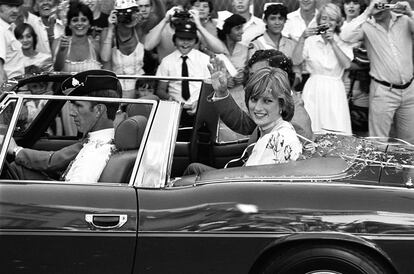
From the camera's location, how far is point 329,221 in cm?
441

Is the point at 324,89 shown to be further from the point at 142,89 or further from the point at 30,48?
the point at 30,48

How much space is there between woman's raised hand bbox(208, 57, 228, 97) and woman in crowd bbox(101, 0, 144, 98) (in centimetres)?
308

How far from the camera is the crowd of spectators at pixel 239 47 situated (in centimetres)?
851

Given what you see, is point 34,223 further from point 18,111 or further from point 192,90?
point 192,90

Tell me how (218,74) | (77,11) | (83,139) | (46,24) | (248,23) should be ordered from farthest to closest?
(248,23) < (46,24) < (77,11) < (218,74) < (83,139)

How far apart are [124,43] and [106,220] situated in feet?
14.7

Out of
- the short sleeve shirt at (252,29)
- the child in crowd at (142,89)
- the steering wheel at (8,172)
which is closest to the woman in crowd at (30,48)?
the child in crowd at (142,89)

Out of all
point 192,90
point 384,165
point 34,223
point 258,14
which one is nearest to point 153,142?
point 34,223

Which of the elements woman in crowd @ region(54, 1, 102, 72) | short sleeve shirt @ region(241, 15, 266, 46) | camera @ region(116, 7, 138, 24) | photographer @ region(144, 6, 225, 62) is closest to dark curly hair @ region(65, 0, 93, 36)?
woman in crowd @ region(54, 1, 102, 72)

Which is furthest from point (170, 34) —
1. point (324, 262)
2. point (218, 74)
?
point (324, 262)

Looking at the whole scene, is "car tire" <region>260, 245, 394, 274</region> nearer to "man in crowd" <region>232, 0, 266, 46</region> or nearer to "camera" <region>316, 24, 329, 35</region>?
"camera" <region>316, 24, 329, 35</region>

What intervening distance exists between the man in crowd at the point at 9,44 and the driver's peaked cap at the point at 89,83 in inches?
115

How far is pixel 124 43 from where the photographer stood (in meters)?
8.70

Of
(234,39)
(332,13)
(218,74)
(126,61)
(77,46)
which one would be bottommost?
(126,61)
